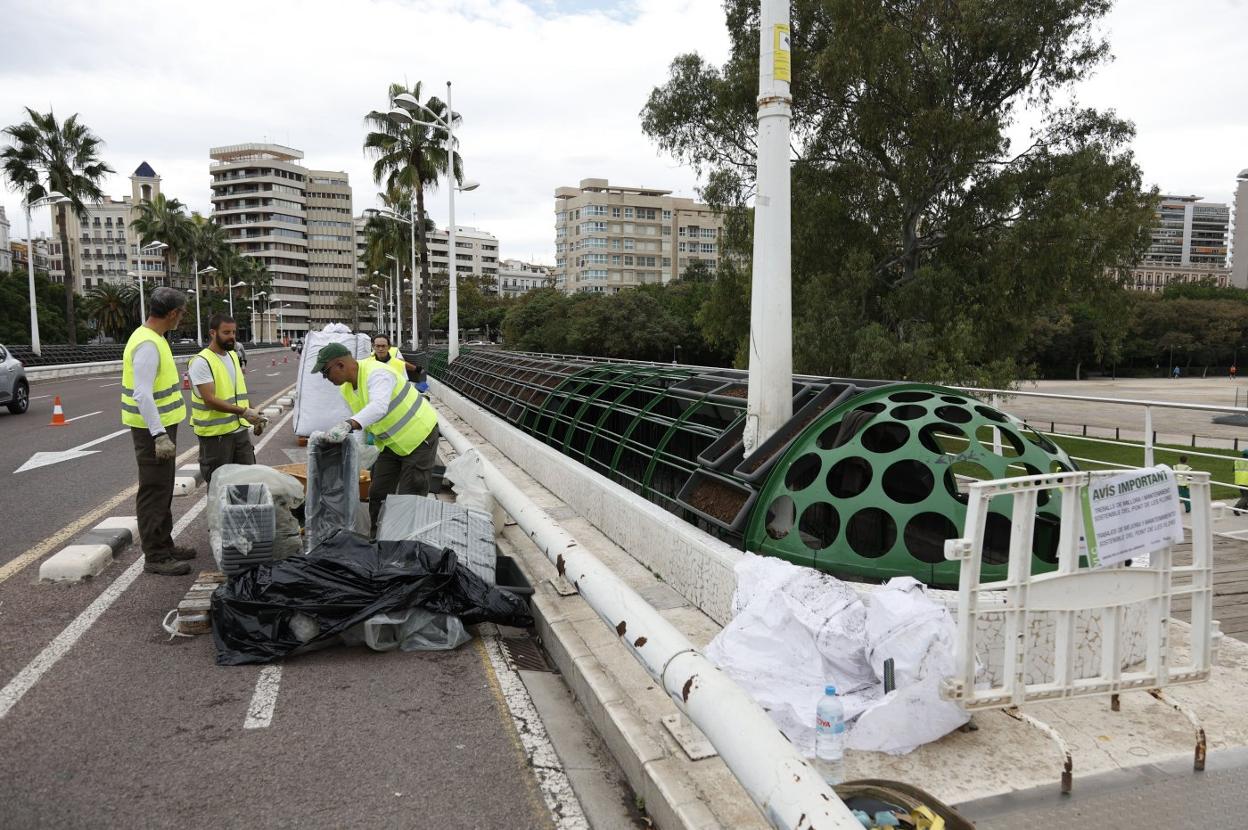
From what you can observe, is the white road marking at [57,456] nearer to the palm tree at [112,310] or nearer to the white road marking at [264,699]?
the white road marking at [264,699]

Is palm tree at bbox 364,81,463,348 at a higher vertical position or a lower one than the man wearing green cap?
higher

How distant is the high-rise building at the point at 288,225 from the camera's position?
133 meters

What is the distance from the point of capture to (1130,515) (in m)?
3.28

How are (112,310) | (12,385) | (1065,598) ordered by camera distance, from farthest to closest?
(112,310)
(12,385)
(1065,598)

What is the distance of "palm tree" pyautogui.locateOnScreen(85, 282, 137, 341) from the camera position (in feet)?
302

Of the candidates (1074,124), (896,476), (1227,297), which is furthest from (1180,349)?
(896,476)

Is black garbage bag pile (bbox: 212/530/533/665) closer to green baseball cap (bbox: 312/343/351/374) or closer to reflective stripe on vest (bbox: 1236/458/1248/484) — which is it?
green baseball cap (bbox: 312/343/351/374)

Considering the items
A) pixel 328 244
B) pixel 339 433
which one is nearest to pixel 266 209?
pixel 328 244

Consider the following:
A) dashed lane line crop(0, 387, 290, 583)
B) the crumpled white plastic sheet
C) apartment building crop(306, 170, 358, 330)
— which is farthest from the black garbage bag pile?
apartment building crop(306, 170, 358, 330)

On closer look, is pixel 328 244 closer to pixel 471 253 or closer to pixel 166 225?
pixel 471 253

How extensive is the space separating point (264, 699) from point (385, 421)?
101 inches

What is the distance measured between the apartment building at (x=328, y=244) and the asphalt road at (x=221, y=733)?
14527 cm

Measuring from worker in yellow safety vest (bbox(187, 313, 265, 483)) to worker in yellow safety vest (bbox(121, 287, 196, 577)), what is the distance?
282 mm

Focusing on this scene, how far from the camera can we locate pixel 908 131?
22.1 metres
